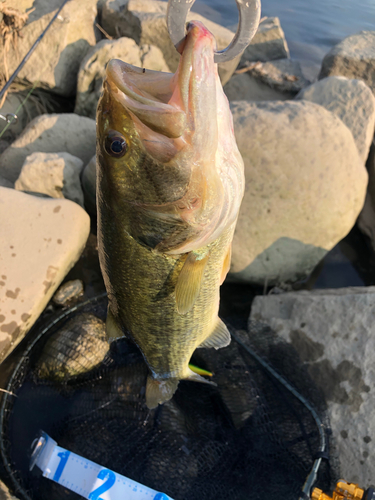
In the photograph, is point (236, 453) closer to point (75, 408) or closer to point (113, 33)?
point (75, 408)

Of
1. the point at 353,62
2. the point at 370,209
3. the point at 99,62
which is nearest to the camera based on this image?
the point at 370,209

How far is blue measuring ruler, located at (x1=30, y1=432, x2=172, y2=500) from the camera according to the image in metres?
2.23

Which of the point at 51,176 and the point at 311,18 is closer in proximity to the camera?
the point at 51,176

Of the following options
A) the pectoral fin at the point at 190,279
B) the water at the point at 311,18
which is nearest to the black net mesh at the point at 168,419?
the pectoral fin at the point at 190,279

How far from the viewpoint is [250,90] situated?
24.0ft

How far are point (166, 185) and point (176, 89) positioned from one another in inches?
14.4

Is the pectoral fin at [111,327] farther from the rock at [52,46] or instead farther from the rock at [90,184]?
the rock at [52,46]

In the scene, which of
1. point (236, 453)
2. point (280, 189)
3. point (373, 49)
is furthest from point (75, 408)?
point (373, 49)

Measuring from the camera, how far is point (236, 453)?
8.62ft

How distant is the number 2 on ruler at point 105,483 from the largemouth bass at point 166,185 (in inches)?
49.0

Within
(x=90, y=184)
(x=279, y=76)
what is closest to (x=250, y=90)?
(x=279, y=76)

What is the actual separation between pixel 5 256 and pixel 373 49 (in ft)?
24.8

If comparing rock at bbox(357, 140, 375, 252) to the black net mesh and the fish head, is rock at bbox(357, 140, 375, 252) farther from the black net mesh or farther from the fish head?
the fish head

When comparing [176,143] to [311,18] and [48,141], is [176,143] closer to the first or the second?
[48,141]
